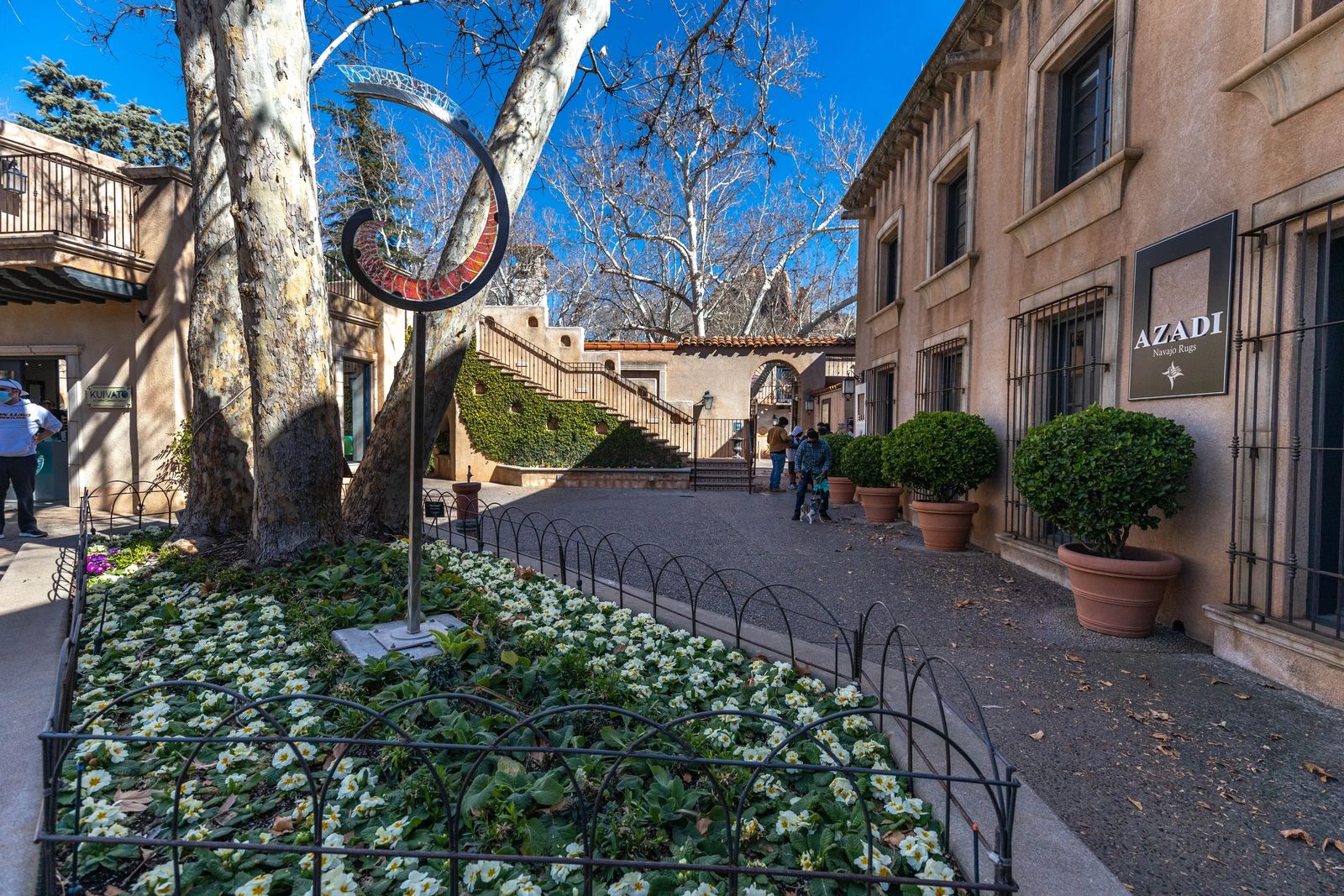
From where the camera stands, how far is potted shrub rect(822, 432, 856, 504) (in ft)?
39.1

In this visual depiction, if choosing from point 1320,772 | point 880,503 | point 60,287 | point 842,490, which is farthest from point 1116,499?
point 60,287

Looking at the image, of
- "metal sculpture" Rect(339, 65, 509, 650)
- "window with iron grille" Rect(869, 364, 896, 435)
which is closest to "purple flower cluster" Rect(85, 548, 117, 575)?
"metal sculpture" Rect(339, 65, 509, 650)

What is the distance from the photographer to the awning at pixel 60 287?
8.16m

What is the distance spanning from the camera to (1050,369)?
642cm

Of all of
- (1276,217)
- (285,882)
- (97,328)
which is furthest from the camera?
(97,328)

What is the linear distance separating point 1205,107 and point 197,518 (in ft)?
28.5

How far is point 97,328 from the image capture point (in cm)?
939

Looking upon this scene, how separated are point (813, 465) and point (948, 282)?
328 cm

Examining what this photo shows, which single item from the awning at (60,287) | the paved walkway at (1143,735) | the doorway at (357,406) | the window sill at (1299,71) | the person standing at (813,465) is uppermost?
the window sill at (1299,71)

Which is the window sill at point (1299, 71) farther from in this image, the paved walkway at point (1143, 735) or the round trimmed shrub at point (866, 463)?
the round trimmed shrub at point (866, 463)

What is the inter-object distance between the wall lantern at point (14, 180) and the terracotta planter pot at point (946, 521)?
12.8 metres

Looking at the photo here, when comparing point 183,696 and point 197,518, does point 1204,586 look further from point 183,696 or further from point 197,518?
point 197,518

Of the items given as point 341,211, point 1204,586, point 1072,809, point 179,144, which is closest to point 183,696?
point 1072,809

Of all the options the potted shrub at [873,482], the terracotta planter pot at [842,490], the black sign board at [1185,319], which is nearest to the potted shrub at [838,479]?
the terracotta planter pot at [842,490]
